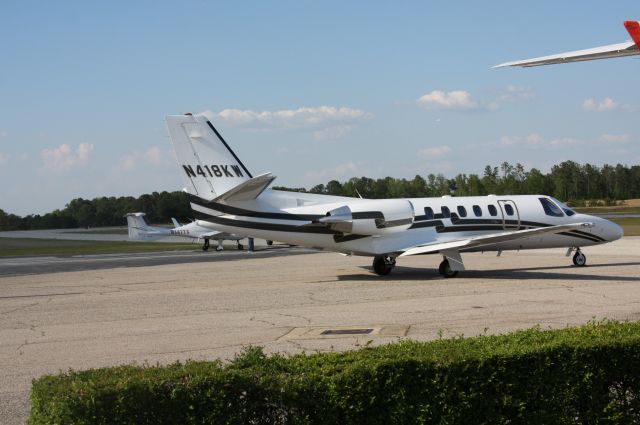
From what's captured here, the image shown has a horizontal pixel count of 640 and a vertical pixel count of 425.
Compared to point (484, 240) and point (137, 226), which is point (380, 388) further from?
point (137, 226)

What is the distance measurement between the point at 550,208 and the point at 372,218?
264 inches

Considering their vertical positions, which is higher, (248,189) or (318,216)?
(248,189)

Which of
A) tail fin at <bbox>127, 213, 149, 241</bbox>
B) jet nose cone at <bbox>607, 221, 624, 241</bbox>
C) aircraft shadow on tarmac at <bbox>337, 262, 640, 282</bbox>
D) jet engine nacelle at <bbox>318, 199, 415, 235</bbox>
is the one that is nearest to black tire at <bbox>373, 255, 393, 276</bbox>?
aircraft shadow on tarmac at <bbox>337, 262, 640, 282</bbox>

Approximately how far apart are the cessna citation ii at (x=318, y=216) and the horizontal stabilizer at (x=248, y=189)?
3cm

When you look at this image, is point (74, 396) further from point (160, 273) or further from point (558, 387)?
point (160, 273)

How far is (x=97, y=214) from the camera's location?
152000 mm

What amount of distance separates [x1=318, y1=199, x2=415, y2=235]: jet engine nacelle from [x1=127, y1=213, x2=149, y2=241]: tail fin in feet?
137

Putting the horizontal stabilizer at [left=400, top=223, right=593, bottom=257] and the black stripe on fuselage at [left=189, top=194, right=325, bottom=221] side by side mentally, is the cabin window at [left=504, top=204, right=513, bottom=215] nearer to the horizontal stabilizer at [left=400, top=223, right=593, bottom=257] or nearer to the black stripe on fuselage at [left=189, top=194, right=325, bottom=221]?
the horizontal stabilizer at [left=400, top=223, right=593, bottom=257]

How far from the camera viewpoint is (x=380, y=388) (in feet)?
21.0

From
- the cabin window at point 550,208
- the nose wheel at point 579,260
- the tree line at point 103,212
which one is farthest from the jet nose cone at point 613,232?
the tree line at point 103,212

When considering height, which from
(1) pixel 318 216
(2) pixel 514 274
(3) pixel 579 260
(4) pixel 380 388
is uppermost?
(1) pixel 318 216

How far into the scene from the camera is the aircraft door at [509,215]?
26406 mm

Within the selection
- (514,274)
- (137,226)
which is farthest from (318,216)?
(137,226)

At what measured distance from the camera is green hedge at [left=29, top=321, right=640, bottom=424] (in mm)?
6004
